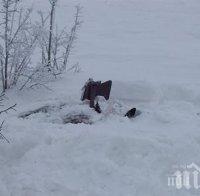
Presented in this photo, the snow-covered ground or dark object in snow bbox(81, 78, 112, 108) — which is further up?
dark object in snow bbox(81, 78, 112, 108)

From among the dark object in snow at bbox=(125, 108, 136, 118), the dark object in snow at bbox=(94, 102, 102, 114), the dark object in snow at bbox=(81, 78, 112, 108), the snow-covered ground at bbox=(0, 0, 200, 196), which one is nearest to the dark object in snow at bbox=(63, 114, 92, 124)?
the snow-covered ground at bbox=(0, 0, 200, 196)

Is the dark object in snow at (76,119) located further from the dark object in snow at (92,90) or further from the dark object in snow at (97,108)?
the dark object in snow at (92,90)

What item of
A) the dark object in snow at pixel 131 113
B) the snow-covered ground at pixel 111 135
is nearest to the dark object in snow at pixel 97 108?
the snow-covered ground at pixel 111 135

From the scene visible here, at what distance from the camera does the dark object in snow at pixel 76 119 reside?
20.2 ft

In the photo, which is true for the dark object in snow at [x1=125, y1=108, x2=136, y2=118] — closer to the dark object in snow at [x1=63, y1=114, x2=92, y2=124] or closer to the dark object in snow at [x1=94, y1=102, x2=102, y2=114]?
the dark object in snow at [x1=94, y1=102, x2=102, y2=114]

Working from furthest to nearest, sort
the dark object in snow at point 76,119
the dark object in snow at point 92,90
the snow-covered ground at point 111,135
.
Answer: the dark object in snow at point 92,90 → the dark object in snow at point 76,119 → the snow-covered ground at point 111,135

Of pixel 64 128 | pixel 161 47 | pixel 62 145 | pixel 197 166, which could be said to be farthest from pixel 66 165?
pixel 161 47

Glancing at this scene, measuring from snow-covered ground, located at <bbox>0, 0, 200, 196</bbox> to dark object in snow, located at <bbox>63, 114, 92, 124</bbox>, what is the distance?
0.08 m

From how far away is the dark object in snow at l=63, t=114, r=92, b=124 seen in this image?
6157mm

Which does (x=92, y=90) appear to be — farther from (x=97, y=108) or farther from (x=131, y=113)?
(x=131, y=113)

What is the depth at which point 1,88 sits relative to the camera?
25.1 ft

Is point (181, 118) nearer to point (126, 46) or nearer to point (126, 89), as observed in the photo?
point (126, 89)

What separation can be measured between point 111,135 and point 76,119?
3.77 feet

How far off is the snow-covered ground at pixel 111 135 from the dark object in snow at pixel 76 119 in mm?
80
